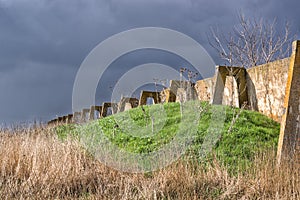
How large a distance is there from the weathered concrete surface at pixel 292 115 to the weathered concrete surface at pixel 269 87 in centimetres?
159

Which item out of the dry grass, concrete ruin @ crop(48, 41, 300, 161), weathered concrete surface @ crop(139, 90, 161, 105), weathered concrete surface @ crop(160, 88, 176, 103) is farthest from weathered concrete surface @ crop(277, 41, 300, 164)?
weathered concrete surface @ crop(139, 90, 161, 105)

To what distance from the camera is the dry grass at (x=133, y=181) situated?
4.93m

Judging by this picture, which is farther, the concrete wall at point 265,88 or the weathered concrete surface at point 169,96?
the weathered concrete surface at point 169,96

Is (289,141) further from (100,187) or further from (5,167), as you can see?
(5,167)

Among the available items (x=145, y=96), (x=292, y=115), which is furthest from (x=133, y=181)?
(x=145, y=96)

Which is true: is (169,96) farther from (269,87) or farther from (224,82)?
(269,87)

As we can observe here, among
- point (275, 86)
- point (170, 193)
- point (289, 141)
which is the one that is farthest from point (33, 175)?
point (275, 86)

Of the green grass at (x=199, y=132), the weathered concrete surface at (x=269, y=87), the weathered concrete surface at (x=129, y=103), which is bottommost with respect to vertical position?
the green grass at (x=199, y=132)

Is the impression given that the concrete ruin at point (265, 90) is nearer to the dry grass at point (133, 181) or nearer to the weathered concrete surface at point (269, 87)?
the weathered concrete surface at point (269, 87)

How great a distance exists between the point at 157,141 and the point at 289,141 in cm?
232

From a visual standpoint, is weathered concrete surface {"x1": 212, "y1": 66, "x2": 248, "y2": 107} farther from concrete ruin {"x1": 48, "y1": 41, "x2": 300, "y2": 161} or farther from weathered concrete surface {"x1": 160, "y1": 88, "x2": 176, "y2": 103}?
weathered concrete surface {"x1": 160, "y1": 88, "x2": 176, "y2": 103}

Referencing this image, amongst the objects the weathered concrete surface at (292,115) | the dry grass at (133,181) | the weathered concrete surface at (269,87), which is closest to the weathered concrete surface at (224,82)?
the weathered concrete surface at (269,87)

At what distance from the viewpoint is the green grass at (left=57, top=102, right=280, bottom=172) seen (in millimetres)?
6777

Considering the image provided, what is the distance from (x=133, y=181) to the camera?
5.30 m
